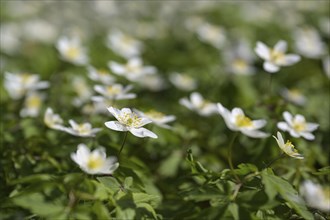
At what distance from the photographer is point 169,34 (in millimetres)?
5301

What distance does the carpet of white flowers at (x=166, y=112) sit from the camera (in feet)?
6.17

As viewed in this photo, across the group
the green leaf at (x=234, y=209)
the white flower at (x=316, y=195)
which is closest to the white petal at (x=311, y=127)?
the white flower at (x=316, y=195)

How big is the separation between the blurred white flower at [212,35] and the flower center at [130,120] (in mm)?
2511

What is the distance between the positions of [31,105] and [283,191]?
2.02m

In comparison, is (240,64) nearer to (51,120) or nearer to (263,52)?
(263,52)

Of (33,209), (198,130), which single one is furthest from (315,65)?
(33,209)

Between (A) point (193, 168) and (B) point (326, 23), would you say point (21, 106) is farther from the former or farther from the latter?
(B) point (326, 23)

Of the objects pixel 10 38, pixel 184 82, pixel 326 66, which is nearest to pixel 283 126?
pixel 184 82

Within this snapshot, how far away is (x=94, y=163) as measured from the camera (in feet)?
6.27

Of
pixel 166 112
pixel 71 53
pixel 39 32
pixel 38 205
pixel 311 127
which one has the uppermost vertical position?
pixel 38 205

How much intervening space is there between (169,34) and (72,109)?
2244 millimetres

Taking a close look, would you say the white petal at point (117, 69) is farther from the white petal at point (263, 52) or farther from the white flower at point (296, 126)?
the white flower at point (296, 126)

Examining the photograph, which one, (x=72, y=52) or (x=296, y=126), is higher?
(x=296, y=126)

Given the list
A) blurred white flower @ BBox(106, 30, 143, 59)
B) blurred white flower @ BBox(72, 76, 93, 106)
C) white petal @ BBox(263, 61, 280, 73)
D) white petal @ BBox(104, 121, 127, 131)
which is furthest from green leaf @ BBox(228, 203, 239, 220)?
blurred white flower @ BBox(106, 30, 143, 59)
